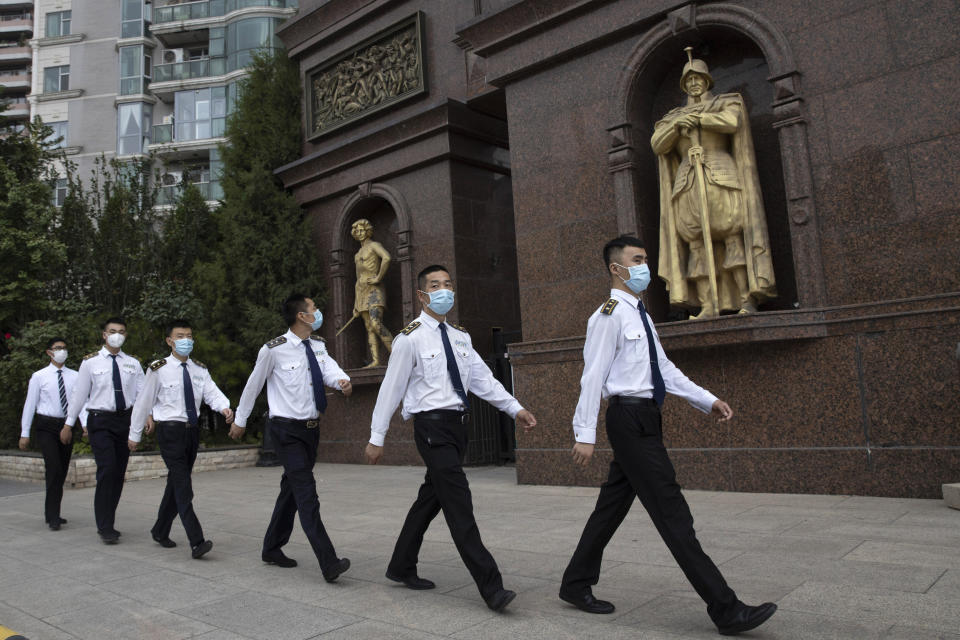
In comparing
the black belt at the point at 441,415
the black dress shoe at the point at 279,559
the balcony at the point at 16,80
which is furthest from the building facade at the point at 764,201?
the balcony at the point at 16,80

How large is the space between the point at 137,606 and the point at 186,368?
2.79 meters

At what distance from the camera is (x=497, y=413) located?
40.0 ft

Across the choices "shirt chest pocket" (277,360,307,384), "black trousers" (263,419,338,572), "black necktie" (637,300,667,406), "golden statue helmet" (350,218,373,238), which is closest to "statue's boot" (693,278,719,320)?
"black necktie" (637,300,667,406)

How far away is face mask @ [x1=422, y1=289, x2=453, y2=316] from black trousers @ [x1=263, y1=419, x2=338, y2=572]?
1367mm

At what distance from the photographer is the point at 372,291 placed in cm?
1323

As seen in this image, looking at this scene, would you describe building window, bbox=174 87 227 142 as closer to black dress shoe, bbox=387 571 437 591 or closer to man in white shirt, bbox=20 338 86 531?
man in white shirt, bbox=20 338 86 531

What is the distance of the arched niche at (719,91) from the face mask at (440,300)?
456cm

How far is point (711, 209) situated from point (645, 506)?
5.15 m

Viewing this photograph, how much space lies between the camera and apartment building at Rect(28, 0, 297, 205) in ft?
100

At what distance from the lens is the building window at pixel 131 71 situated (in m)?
33.8

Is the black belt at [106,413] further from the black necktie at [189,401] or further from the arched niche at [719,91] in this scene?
the arched niche at [719,91]

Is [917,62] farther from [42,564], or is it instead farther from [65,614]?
[42,564]

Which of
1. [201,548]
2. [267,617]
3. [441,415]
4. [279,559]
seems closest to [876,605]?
[441,415]

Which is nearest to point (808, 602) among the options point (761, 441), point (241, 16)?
point (761, 441)
